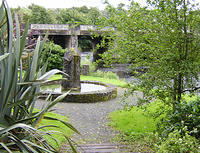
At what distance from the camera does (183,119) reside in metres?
3.69

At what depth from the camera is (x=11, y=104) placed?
5.20ft

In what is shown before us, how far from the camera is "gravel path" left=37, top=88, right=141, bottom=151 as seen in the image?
4570mm

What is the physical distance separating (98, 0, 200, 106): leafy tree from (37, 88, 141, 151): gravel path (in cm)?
95

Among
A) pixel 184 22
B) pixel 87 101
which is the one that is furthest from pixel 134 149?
pixel 87 101

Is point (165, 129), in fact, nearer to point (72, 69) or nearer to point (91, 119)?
point (91, 119)

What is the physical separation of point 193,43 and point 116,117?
299 cm

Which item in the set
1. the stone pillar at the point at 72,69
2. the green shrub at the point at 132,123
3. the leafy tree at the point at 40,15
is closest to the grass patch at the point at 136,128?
the green shrub at the point at 132,123

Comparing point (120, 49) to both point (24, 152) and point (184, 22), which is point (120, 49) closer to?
point (184, 22)

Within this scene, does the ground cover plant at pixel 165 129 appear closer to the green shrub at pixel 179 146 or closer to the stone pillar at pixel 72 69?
the green shrub at pixel 179 146

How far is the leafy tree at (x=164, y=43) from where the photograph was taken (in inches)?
159

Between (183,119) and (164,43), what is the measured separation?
4.87ft

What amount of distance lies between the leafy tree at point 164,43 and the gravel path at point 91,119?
95cm

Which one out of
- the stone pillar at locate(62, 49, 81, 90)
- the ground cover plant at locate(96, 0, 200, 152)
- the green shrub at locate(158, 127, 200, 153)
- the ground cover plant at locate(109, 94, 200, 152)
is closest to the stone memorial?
the stone pillar at locate(62, 49, 81, 90)

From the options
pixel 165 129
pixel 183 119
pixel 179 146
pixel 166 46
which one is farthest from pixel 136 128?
pixel 179 146
